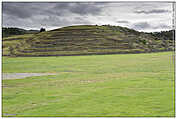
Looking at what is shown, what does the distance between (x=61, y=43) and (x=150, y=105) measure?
154 ft

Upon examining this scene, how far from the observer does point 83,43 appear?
5509cm

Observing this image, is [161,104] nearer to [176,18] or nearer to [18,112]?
[176,18]

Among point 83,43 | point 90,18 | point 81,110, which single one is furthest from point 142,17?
point 83,43

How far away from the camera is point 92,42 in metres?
56.8

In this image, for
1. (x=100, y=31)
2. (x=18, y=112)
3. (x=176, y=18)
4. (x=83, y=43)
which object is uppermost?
(x=100, y=31)

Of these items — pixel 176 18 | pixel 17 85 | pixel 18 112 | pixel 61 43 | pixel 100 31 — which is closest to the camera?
pixel 18 112

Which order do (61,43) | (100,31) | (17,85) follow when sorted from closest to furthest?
(17,85)
(61,43)
(100,31)

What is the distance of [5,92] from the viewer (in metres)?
11.4

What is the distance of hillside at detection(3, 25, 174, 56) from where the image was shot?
47312mm

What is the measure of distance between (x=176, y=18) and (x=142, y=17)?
2936 mm

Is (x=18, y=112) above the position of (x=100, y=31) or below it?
below

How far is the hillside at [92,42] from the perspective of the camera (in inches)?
1863

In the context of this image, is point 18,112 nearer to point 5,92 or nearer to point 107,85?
point 5,92

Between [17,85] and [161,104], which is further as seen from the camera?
[17,85]
